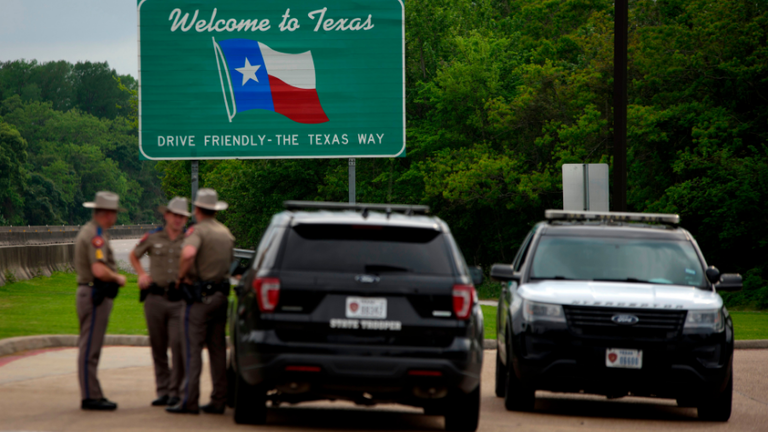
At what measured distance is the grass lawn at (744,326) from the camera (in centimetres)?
1947

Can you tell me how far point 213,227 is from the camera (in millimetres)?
8906

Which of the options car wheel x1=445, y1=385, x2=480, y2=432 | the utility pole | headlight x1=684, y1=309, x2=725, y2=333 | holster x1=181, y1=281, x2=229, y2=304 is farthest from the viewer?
the utility pole

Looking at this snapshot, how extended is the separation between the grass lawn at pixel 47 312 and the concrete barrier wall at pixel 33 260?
514 millimetres

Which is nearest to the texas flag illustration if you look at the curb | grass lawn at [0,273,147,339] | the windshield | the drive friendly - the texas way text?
the drive friendly - the texas way text

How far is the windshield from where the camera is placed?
1059cm

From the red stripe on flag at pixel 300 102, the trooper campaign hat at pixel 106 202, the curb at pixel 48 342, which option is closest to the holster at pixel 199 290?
the trooper campaign hat at pixel 106 202

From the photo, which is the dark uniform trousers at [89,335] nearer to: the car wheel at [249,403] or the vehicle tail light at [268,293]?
the car wheel at [249,403]

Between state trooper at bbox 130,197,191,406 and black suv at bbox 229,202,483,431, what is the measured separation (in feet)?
4.75

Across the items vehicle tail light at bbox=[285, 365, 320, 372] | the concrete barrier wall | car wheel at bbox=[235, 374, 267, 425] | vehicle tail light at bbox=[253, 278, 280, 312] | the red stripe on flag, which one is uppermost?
the red stripe on flag

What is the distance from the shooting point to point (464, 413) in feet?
26.7

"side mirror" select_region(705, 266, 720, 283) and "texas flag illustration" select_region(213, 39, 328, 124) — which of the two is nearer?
"side mirror" select_region(705, 266, 720, 283)

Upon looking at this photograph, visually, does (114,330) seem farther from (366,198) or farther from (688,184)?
(366,198)

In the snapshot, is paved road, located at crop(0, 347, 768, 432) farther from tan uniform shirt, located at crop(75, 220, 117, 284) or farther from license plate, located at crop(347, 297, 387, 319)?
license plate, located at crop(347, 297, 387, 319)

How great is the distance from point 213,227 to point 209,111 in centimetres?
1212
